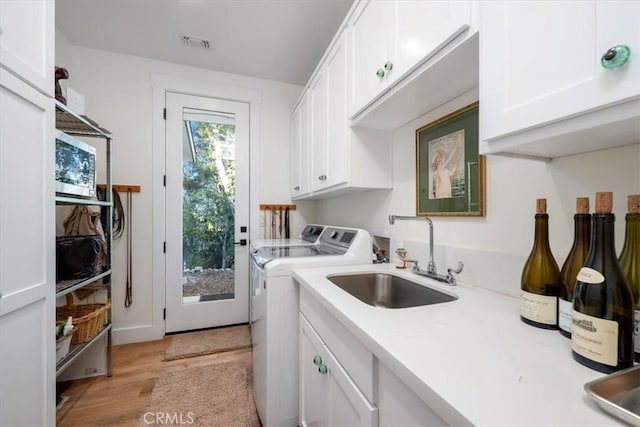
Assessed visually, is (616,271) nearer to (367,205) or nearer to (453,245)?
(453,245)

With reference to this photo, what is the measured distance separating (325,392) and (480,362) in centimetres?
65

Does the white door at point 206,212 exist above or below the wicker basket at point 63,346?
above

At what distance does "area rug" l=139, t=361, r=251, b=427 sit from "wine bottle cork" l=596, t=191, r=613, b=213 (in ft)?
5.81

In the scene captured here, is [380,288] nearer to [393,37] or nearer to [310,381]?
[310,381]

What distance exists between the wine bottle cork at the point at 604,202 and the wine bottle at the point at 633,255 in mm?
40

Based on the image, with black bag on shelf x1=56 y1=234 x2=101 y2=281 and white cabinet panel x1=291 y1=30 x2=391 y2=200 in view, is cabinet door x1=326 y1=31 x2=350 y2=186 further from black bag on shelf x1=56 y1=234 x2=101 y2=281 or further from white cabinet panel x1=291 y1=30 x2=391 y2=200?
black bag on shelf x1=56 y1=234 x2=101 y2=281

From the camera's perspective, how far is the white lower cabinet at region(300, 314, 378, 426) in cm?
74

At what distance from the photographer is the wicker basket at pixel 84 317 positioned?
166 centimetres

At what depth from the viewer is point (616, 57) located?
451 mm

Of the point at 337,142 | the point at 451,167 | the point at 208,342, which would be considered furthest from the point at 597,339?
the point at 208,342

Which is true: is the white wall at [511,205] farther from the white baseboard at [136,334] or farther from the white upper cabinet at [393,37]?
the white baseboard at [136,334]

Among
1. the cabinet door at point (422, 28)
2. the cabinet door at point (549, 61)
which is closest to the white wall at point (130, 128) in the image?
the cabinet door at point (422, 28)

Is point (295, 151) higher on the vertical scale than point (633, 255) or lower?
higher

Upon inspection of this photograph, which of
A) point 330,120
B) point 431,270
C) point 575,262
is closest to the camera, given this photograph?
point 575,262
